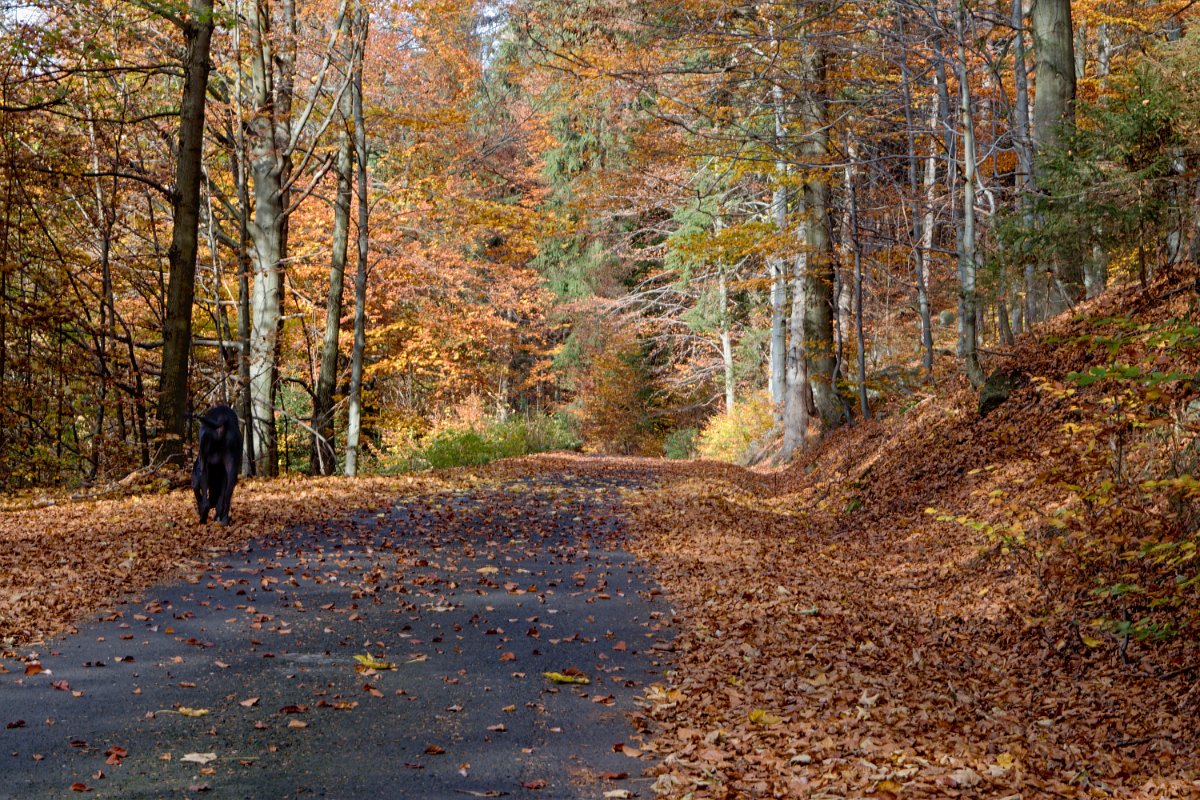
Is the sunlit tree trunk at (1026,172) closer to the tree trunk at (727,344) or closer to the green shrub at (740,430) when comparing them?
Result: the green shrub at (740,430)

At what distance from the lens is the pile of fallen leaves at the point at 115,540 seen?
23.5ft

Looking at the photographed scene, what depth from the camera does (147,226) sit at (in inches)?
755

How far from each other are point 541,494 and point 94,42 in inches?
334

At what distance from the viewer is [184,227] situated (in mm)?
13766

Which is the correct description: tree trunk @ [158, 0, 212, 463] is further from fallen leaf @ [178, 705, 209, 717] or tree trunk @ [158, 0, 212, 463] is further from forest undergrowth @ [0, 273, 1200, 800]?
fallen leaf @ [178, 705, 209, 717]

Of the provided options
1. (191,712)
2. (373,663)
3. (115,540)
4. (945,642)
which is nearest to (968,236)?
(945,642)

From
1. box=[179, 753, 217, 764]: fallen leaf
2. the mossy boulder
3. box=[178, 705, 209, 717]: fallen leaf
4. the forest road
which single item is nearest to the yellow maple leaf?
the forest road

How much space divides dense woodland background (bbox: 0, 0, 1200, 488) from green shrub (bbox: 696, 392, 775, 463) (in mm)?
155

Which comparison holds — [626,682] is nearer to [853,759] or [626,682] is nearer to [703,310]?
[853,759]

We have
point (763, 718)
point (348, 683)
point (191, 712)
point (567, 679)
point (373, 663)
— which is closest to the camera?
point (191, 712)

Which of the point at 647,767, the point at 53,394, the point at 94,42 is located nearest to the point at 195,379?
the point at 53,394

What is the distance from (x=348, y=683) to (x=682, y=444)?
26605 mm

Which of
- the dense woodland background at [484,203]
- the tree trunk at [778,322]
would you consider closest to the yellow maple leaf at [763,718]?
the dense woodland background at [484,203]

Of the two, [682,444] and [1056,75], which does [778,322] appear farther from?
[1056,75]
